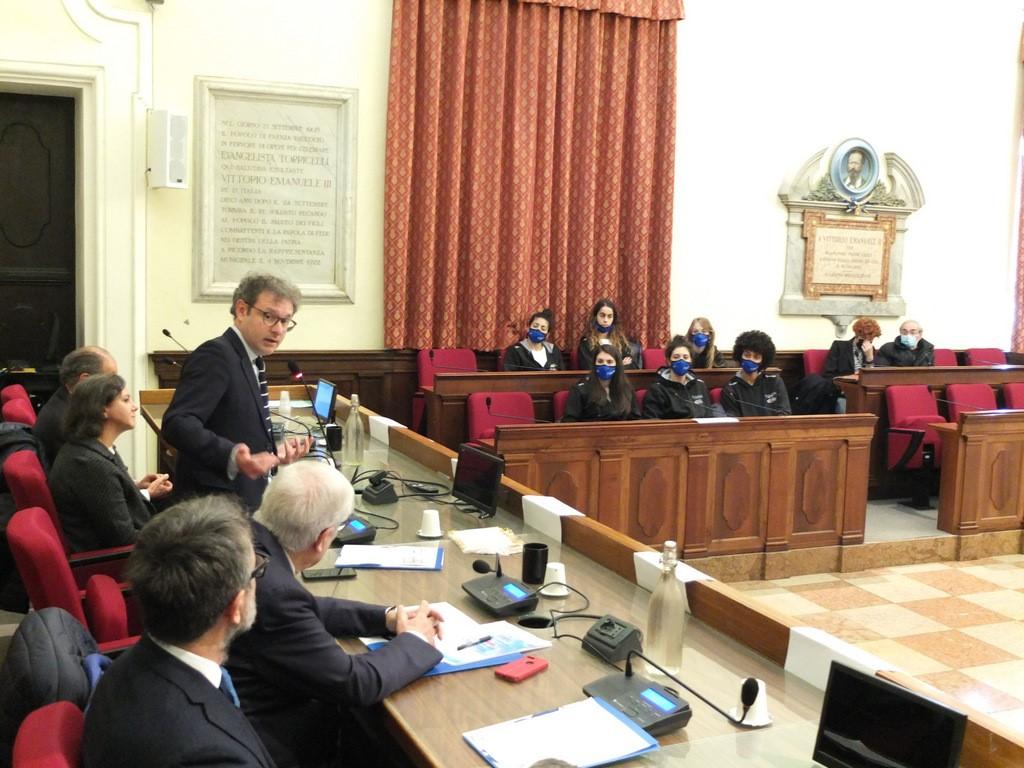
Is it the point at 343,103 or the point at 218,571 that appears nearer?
the point at 218,571

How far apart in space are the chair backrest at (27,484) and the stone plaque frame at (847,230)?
24.5 feet

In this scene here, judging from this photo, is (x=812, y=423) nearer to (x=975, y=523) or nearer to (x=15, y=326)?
(x=975, y=523)

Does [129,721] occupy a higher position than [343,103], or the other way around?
[343,103]

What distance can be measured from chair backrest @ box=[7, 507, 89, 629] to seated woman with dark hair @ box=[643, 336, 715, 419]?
421 cm

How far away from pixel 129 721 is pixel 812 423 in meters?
4.70

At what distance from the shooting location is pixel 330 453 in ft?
14.0

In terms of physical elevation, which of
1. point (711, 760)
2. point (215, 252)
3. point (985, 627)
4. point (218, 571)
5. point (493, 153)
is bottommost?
point (985, 627)

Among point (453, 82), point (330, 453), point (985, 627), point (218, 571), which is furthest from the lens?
point (453, 82)

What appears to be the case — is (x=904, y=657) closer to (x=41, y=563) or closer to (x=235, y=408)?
(x=235, y=408)

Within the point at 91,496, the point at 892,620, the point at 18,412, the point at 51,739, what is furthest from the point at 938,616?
the point at 51,739

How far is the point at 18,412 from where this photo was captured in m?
4.54

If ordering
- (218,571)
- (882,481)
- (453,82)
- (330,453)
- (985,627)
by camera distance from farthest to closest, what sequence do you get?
1. (453,82)
2. (882,481)
3. (985,627)
4. (330,453)
5. (218,571)

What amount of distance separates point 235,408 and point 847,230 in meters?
7.60

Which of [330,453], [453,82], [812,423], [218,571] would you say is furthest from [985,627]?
[453,82]
